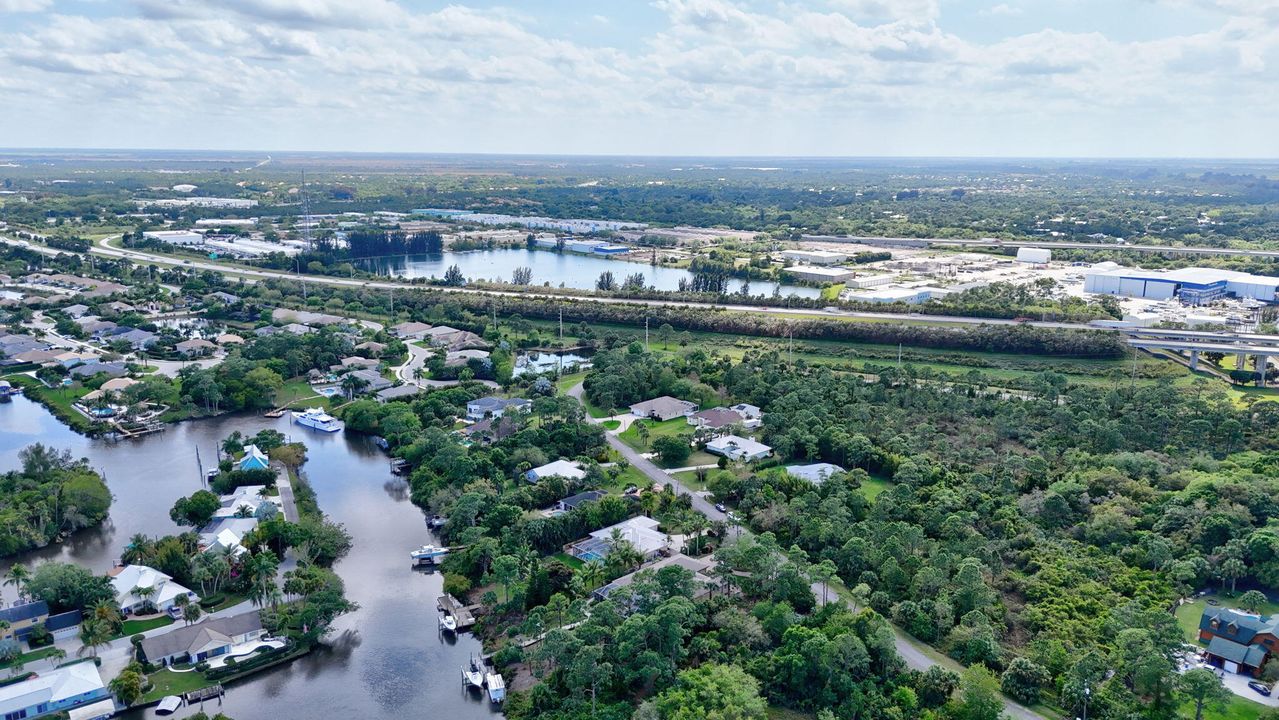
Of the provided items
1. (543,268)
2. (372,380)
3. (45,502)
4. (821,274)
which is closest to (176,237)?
(543,268)

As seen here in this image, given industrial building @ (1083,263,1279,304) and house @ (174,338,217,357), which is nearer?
house @ (174,338,217,357)

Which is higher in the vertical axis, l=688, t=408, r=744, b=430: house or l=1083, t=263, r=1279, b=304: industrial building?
l=1083, t=263, r=1279, b=304: industrial building

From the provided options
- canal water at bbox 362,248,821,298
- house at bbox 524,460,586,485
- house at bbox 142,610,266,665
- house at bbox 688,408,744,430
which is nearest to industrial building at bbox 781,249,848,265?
canal water at bbox 362,248,821,298

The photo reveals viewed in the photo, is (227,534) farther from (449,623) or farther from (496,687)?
(496,687)

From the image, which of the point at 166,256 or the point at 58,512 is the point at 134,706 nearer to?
the point at 58,512

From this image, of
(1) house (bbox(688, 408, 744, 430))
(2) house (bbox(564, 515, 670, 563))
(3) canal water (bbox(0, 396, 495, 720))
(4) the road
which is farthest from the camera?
(1) house (bbox(688, 408, 744, 430))

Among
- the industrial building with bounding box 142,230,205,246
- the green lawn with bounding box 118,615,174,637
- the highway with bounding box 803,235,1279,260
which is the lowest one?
the green lawn with bounding box 118,615,174,637

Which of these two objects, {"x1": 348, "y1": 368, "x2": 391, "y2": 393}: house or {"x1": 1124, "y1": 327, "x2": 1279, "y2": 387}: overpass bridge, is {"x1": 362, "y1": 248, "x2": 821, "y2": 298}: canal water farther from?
{"x1": 348, "y1": 368, "x2": 391, "y2": 393}: house

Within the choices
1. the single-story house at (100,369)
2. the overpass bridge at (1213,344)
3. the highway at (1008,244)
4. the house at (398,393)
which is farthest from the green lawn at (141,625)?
the highway at (1008,244)

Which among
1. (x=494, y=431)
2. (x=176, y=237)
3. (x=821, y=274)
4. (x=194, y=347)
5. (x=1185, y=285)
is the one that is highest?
(x=176, y=237)
